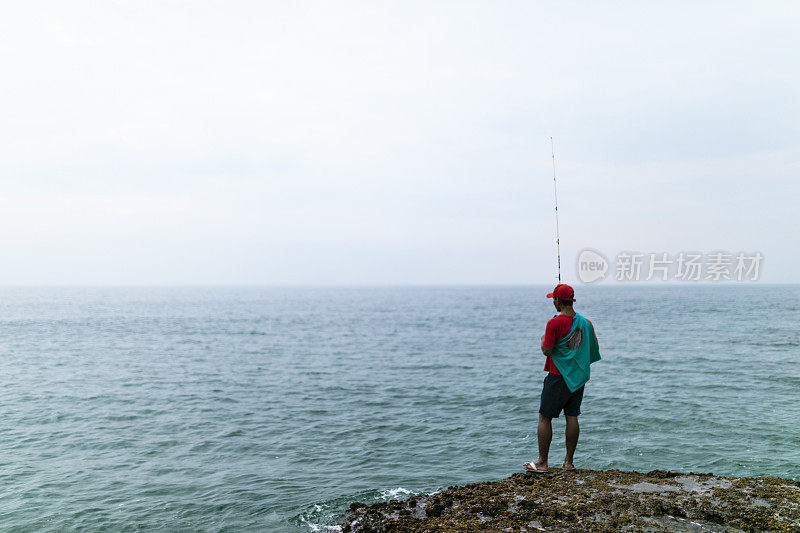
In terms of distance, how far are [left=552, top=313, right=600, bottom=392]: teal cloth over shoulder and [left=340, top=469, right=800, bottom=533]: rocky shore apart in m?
1.41

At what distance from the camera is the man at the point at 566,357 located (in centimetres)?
752

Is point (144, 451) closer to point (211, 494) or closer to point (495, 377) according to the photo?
point (211, 494)

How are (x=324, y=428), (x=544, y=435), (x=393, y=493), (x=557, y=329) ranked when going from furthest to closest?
(x=324, y=428)
(x=393, y=493)
(x=544, y=435)
(x=557, y=329)

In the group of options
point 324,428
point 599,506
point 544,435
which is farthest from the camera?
point 324,428

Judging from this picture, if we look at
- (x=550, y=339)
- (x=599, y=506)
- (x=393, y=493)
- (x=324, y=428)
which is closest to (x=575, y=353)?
(x=550, y=339)

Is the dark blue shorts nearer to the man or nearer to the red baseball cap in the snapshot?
the man

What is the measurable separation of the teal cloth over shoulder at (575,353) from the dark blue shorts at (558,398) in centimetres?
10

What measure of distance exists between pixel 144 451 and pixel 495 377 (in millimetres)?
13550

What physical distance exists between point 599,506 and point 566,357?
1.97 m

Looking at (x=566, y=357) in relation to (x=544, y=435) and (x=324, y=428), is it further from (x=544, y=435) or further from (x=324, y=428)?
(x=324, y=428)

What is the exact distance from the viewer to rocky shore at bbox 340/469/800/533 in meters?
6.06

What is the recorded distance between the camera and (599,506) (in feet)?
21.1

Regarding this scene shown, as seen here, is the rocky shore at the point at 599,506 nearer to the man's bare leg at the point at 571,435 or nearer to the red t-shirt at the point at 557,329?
the man's bare leg at the point at 571,435

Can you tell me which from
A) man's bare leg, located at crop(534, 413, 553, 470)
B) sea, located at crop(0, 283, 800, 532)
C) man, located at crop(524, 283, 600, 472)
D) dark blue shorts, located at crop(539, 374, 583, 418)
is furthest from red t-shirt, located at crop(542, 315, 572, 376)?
sea, located at crop(0, 283, 800, 532)
